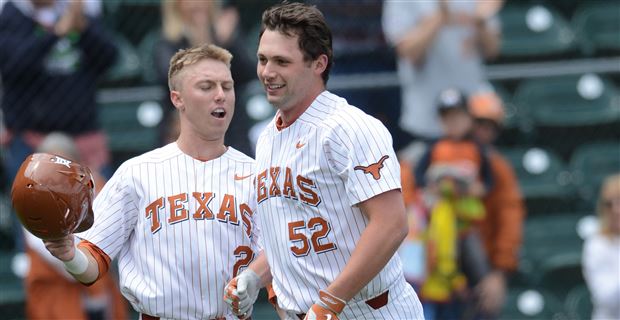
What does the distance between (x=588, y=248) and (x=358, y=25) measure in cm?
209

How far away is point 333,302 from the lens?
376cm

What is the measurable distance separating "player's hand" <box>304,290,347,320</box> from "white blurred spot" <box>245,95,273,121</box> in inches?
176

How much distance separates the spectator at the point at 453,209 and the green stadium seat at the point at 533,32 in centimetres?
188

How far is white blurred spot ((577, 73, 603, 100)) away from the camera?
8.97 meters

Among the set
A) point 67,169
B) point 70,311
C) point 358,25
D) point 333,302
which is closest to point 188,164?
point 67,169

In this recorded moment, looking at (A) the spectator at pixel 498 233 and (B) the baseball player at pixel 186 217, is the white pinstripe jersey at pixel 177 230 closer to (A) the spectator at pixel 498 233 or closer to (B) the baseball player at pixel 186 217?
(B) the baseball player at pixel 186 217

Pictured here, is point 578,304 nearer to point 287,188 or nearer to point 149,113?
point 149,113

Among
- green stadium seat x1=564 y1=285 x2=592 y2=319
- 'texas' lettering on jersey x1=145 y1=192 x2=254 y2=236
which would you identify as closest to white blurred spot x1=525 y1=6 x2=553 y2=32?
green stadium seat x1=564 y1=285 x2=592 y2=319

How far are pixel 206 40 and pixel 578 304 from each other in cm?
331

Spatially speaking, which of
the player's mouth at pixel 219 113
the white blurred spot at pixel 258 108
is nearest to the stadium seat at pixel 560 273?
the white blurred spot at pixel 258 108

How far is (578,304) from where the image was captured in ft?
27.0

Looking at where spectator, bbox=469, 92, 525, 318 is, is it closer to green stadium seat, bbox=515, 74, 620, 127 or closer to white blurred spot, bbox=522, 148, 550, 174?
white blurred spot, bbox=522, 148, 550, 174

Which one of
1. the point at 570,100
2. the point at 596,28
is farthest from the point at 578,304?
the point at 596,28

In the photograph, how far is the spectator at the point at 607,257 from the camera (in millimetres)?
7094
